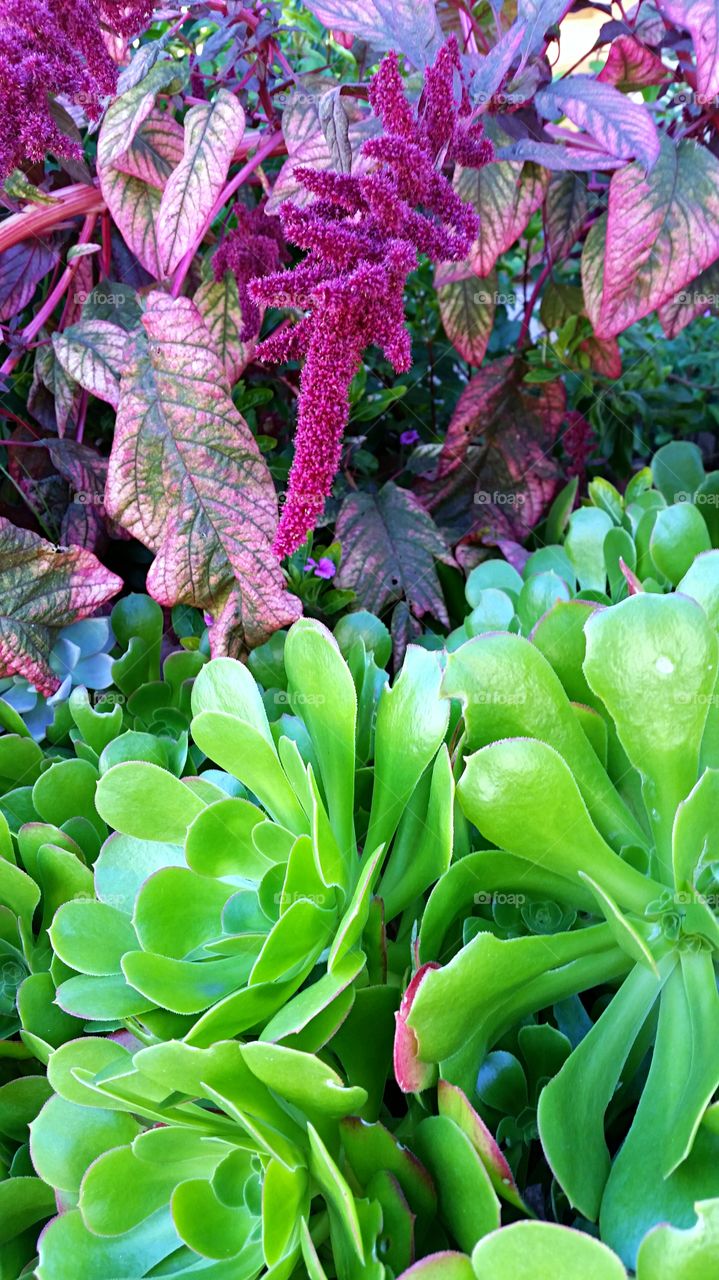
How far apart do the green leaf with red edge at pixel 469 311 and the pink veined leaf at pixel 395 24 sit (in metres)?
0.22

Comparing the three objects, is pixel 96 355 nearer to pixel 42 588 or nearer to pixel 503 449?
pixel 42 588

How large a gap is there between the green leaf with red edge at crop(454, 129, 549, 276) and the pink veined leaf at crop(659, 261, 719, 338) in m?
0.14

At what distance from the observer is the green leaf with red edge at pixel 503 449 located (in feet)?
2.98

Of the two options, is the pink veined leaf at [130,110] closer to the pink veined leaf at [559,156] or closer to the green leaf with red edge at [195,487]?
the green leaf with red edge at [195,487]

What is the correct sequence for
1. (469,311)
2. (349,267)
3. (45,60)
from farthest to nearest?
(469,311)
(45,60)
(349,267)

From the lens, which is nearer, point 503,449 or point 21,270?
point 21,270

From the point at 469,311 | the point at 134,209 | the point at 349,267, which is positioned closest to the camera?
the point at 349,267

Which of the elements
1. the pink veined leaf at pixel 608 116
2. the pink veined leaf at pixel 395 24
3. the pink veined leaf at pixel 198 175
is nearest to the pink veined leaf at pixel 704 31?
the pink veined leaf at pixel 608 116

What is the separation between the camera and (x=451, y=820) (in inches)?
15.6

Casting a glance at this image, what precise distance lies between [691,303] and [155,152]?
43 cm

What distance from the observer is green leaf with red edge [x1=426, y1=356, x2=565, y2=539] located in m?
0.91

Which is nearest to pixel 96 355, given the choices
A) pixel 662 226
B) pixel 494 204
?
pixel 494 204

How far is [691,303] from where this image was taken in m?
0.79

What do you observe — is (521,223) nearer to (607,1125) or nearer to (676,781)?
(676,781)
